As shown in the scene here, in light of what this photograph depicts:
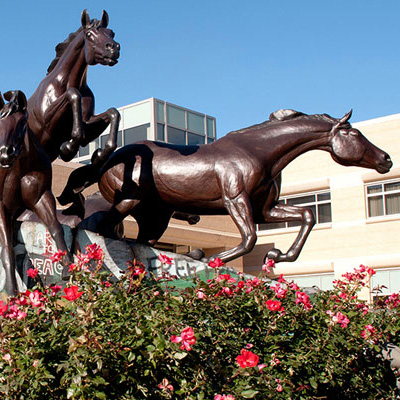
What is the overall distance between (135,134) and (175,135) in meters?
2.33

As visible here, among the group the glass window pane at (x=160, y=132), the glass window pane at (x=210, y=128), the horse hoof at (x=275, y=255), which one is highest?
the glass window pane at (x=210, y=128)

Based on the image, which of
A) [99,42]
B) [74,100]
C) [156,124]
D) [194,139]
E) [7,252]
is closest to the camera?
[7,252]

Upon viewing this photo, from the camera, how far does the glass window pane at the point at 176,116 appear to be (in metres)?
38.5

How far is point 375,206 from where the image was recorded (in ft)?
84.9

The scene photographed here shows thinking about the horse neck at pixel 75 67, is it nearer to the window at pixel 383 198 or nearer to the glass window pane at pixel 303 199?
the window at pixel 383 198

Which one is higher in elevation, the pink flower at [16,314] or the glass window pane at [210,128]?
the glass window pane at [210,128]

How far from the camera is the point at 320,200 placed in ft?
89.2

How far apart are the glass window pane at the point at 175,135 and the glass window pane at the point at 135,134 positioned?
139 centimetres

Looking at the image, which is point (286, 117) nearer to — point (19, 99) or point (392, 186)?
point (19, 99)

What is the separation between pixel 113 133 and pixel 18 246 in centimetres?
151

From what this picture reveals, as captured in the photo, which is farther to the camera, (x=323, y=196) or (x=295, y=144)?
(x=323, y=196)

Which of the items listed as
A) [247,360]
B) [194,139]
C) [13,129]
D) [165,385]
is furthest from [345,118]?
[194,139]

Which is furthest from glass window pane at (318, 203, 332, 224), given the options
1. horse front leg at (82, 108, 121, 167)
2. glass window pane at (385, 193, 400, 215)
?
horse front leg at (82, 108, 121, 167)

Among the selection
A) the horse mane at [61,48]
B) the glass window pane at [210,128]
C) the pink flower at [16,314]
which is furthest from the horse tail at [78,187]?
the glass window pane at [210,128]
